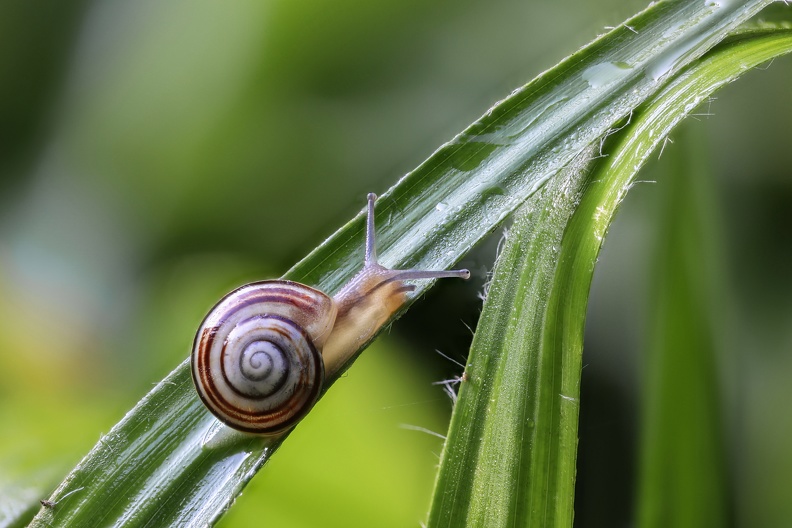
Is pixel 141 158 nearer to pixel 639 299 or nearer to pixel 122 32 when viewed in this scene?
pixel 122 32

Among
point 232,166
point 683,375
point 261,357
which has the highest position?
point 232,166

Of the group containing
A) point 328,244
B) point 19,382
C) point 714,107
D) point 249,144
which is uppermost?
point 714,107

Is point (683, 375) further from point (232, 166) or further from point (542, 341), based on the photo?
point (232, 166)

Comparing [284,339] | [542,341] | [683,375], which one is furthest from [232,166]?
[683,375]

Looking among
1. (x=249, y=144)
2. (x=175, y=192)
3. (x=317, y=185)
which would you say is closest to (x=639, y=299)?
(x=317, y=185)

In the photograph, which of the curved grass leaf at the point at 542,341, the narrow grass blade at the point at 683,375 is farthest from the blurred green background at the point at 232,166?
the curved grass leaf at the point at 542,341

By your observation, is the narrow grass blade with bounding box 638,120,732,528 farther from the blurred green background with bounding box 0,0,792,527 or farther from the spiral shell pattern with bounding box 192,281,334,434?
the spiral shell pattern with bounding box 192,281,334,434
